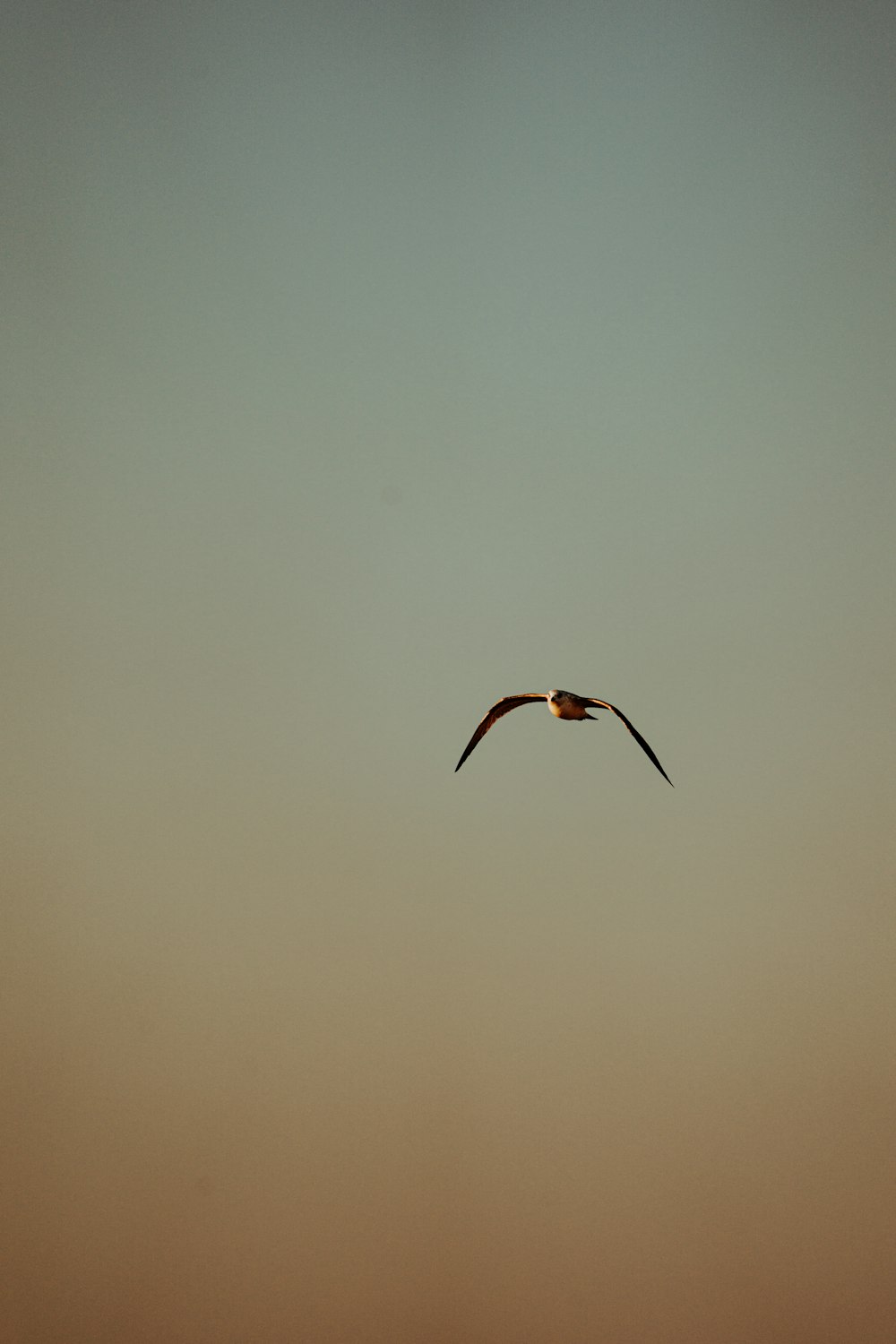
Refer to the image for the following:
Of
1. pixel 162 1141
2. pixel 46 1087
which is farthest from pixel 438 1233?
pixel 46 1087

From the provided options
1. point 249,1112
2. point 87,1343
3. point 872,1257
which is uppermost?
point 249,1112

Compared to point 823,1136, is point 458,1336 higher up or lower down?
lower down

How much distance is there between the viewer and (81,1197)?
2.16 meters

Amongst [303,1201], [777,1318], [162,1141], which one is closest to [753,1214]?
[777,1318]

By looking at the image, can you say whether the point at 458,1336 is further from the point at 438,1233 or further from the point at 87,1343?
the point at 87,1343

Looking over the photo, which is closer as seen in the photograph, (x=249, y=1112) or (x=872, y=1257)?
(x=872, y=1257)

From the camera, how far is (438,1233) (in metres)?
2.19

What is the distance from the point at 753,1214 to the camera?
211 centimetres

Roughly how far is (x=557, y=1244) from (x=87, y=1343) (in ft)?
3.39

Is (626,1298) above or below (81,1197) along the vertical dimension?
below

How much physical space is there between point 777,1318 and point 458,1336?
0.68 m

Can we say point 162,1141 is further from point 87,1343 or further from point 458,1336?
point 458,1336

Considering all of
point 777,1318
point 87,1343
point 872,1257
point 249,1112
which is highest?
point 249,1112

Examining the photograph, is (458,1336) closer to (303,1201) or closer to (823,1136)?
(303,1201)
